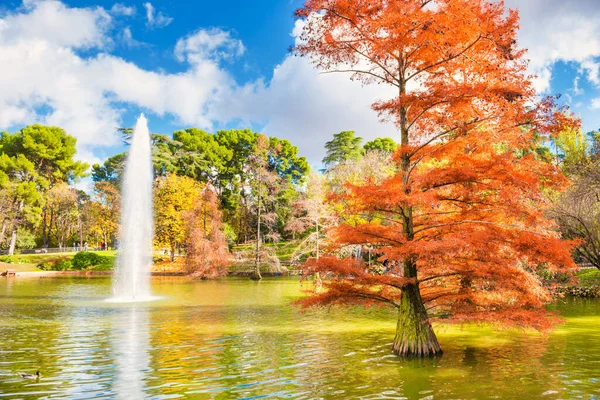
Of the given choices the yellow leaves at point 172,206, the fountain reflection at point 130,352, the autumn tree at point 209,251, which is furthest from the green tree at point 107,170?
the fountain reflection at point 130,352

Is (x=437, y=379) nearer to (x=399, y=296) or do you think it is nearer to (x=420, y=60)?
(x=399, y=296)

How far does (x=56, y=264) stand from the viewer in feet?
152

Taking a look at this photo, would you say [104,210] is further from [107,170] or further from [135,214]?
[135,214]

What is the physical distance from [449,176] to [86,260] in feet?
148

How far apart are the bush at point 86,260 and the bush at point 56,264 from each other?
61cm

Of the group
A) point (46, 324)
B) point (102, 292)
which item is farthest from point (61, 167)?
point (46, 324)

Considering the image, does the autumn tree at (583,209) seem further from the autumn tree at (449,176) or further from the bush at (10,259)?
the bush at (10,259)

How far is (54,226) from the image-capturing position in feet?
212

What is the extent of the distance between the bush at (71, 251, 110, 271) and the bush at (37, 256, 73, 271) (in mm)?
612

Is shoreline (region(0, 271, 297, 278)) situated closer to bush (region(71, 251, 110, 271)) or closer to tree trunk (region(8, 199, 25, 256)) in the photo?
bush (region(71, 251, 110, 271))

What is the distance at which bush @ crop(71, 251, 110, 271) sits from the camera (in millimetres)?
46469

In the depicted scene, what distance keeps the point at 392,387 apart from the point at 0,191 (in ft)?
173

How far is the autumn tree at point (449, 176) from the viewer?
10.1 m

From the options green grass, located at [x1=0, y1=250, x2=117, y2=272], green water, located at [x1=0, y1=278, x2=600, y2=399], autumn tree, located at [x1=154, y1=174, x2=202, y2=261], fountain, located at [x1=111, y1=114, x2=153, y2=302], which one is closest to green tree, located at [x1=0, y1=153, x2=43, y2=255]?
green grass, located at [x1=0, y1=250, x2=117, y2=272]
